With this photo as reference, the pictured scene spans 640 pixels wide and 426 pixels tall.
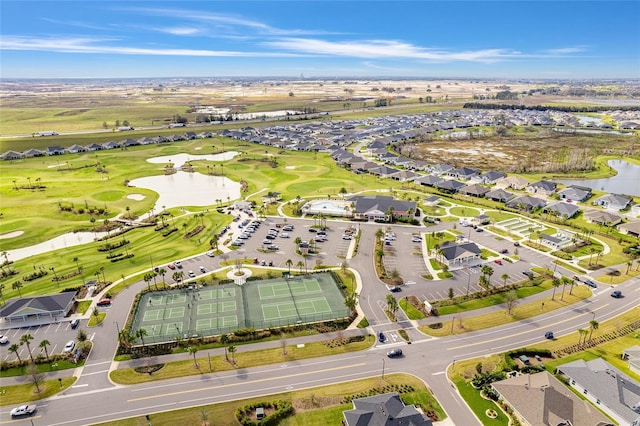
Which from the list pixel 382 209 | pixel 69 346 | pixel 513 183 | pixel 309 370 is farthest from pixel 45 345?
pixel 513 183

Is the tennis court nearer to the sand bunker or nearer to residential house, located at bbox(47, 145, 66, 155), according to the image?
the sand bunker

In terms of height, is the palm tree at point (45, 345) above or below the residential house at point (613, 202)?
below

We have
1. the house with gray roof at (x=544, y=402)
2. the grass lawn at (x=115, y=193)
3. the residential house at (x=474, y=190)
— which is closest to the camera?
the house with gray roof at (x=544, y=402)

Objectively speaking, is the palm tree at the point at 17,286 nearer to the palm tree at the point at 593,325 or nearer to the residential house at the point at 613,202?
the palm tree at the point at 593,325

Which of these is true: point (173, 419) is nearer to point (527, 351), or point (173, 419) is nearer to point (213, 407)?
point (213, 407)

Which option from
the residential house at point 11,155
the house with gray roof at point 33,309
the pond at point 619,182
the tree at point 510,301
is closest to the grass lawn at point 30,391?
the house with gray roof at point 33,309

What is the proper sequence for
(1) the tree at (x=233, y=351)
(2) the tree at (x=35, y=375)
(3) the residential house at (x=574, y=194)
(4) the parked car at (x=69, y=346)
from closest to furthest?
1. (2) the tree at (x=35, y=375)
2. (1) the tree at (x=233, y=351)
3. (4) the parked car at (x=69, y=346)
4. (3) the residential house at (x=574, y=194)

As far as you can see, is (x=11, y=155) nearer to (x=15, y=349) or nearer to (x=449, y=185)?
(x=15, y=349)
